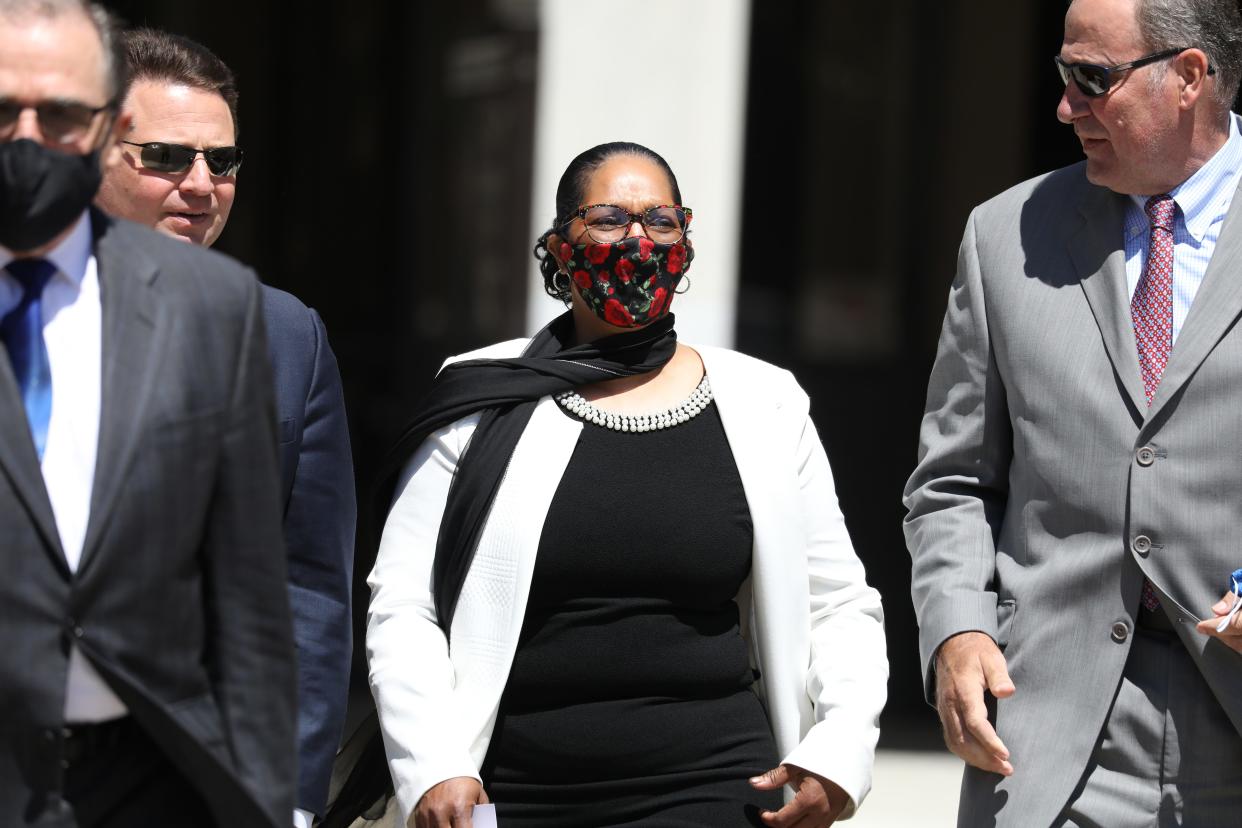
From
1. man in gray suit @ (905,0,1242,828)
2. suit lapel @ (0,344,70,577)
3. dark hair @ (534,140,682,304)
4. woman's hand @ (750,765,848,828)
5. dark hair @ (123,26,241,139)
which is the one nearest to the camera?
suit lapel @ (0,344,70,577)

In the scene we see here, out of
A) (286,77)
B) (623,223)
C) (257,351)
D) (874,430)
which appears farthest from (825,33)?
(257,351)

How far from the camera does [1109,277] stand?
326 cm

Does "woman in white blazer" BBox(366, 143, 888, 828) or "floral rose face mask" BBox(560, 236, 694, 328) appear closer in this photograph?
"woman in white blazer" BBox(366, 143, 888, 828)

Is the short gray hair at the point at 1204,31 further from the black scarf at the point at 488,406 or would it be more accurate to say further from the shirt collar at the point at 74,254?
the shirt collar at the point at 74,254

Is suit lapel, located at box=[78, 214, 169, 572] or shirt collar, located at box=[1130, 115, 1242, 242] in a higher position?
shirt collar, located at box=[1130, 115, 1242, 242]

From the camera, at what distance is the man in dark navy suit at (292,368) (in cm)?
327

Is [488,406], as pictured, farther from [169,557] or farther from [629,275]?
[169,557]

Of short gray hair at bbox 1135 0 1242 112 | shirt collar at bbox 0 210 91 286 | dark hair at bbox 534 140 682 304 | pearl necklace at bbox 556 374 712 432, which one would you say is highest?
short gray hair at bbox 1135 0 1242 112

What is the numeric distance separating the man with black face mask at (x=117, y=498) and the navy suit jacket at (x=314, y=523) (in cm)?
90

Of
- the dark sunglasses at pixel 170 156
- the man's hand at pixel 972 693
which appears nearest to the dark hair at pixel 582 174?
the dark sunglasses at pixel 170 156

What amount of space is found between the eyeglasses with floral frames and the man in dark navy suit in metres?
0.55

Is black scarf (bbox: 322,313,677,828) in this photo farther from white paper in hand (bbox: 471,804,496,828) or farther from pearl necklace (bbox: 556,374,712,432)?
white paper in hand (bbox: 471,804,496,828)

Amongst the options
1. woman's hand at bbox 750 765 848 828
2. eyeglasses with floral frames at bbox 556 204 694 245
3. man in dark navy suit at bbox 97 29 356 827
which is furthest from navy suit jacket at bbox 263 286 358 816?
woman's hand at bbox 750 765 848 828

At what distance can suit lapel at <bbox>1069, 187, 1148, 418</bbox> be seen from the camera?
125 inches
